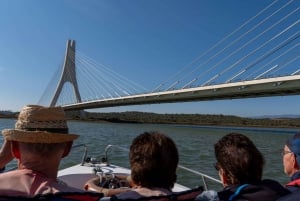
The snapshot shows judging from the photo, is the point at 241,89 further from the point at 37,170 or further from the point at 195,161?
the point at 37,170

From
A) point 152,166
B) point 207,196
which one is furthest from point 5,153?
point 207,196

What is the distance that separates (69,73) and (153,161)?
32.9 meters

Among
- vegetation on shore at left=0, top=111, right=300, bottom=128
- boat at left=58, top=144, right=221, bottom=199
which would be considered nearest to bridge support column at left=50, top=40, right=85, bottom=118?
vegetation on shore at left=0, top=111, right=300, bottom=128

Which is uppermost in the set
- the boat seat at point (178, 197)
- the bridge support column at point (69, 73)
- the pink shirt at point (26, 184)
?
A: the bridge support column at point (69, 73)

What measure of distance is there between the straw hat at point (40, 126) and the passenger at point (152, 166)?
272 millimetres

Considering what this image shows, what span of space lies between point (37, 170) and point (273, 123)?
5194cm

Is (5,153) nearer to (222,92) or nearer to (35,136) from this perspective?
(35,136)

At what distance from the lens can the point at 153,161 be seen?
4.79ft

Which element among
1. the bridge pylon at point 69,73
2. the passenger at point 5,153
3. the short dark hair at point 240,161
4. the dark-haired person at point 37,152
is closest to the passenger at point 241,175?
the short dark hair at point 240,161

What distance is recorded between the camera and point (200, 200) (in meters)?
1.60

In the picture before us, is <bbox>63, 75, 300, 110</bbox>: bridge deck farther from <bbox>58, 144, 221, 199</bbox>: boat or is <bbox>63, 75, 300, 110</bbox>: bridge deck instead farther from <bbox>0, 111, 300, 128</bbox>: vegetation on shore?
<bbox>58, 144, 221, 199</bbox>: boat

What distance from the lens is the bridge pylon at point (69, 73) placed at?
3199 centimetres

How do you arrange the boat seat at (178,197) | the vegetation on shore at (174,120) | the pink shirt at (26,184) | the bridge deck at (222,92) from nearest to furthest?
1. the pink shirt at (26,184)
2. the boat seat at (178,197)
3. the bridge deck at (222,92)
4. the vegetation on shore at (174,120)

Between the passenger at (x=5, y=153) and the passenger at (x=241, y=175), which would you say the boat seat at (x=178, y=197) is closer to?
the passenger at (x=241, y=175)
